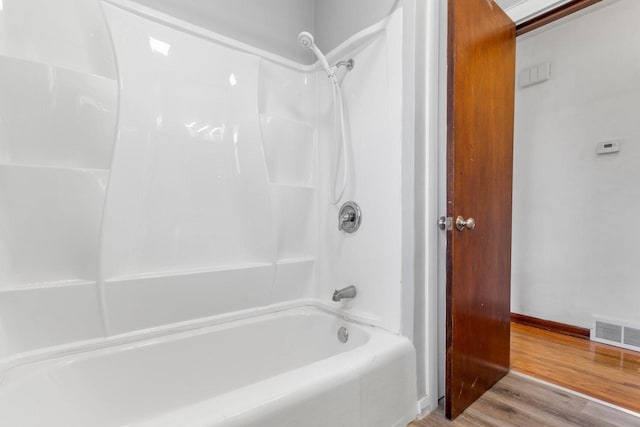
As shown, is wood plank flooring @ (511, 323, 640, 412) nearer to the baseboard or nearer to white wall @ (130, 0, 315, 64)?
the baseboard

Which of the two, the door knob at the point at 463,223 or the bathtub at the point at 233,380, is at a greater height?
the door knob at the point at 463,223

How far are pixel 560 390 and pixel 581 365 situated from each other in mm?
443

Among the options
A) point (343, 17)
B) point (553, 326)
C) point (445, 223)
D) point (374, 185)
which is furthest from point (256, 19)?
point (553, 326)

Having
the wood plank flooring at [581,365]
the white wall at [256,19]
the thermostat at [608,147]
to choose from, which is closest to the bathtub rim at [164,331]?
the wood plank flooring at [581,365]

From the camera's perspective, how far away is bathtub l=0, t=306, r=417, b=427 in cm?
85

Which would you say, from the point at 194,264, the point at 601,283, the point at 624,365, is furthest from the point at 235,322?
the point at 601,283

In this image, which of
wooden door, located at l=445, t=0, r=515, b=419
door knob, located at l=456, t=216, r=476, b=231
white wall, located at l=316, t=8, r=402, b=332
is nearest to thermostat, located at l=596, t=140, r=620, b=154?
wooden door, located at l=445, t=0, r=515, b=419

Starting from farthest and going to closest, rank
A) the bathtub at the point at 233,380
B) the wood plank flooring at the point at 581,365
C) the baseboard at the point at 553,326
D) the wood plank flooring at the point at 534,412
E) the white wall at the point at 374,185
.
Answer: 1. the baseboard at the point at 553,326
2. the wood plank flooring at the point at 581,365
3. the white wall at the point at 374,185
4. the wood plank flooring at the point at 534,412
5. the bathtub at the point at 233,380

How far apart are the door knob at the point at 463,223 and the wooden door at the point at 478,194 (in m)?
0.02

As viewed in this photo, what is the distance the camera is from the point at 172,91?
136 cm

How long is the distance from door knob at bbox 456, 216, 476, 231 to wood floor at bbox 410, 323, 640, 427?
82 cm

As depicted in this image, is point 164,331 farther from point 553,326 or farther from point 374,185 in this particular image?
point 553,326

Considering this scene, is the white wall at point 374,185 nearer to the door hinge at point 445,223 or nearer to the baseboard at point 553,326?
the door hinge at point 445,223

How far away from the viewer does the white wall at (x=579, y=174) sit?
2.07 metres
